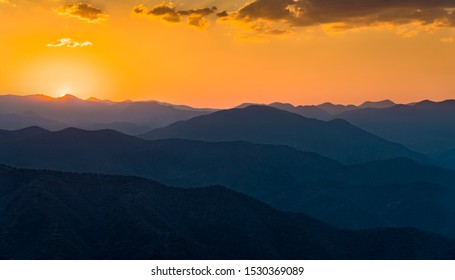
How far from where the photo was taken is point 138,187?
10719cm

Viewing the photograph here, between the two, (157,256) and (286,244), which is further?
(286,244)

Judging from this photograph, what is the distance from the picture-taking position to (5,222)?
85250mm

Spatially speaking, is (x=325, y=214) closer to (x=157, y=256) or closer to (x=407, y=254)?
(x=407, y=254)

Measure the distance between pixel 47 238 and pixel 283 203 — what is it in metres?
111

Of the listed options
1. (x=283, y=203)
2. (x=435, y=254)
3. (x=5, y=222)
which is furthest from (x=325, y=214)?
(x=5, y=222)

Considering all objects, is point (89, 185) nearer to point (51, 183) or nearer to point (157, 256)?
point (51, 183)


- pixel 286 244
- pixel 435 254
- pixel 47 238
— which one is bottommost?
pixel 435 254

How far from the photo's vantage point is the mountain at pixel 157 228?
82.4 meters

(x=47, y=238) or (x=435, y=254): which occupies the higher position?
(x=47, y=238)

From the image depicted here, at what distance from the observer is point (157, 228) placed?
90.0 m

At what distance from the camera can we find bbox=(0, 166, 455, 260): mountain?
3243 inches

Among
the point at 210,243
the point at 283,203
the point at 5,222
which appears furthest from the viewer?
the point at 283,203
